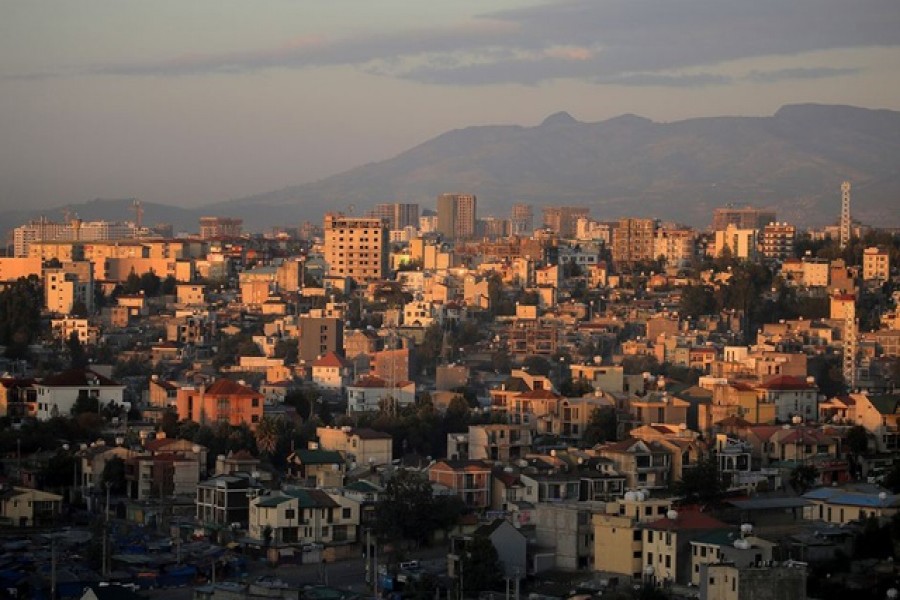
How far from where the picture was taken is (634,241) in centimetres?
6225

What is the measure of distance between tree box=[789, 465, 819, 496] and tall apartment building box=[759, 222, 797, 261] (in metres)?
31.8

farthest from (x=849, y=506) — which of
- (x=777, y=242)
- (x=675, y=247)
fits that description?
(x=675, y=247)

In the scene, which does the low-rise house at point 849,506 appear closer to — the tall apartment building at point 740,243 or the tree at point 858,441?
the tree at point 858,441

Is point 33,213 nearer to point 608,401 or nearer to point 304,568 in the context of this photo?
point 608,401

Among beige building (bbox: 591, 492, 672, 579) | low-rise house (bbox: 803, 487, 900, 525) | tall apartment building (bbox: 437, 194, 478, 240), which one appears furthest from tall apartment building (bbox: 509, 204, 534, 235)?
beige building (bbox: 591, 492, 672, 579)

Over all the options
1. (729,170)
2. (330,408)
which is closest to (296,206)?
(729,170)

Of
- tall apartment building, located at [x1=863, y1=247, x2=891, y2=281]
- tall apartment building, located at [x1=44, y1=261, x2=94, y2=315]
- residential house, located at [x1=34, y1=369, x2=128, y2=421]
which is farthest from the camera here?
tall apartment building, located at [x1=44, y1=261, x2=94, y2=315]

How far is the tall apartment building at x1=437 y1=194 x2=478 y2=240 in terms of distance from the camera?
3529 inches

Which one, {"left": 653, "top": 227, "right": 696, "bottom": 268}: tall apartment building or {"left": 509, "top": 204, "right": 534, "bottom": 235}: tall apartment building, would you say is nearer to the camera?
{"left": 653, "top": 227, "right": 696, "bottom": 268}: tall apartment building

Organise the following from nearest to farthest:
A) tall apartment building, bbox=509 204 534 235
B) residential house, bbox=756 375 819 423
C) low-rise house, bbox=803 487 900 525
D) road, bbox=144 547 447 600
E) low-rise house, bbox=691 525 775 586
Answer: low-rise house, bbox=691 525 775 586 < road, bbox=144 547 447 600 < low-rise house, bbox=803 487 900 525 < residential house, bbox=756 375 819 423 < tall apartment building, bbox=509 204 534 235

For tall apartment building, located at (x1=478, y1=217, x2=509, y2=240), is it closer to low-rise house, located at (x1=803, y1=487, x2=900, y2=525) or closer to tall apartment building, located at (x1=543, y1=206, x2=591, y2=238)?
tall apartment building, located at (x1=543, y1=206, x2=591, y2=238)

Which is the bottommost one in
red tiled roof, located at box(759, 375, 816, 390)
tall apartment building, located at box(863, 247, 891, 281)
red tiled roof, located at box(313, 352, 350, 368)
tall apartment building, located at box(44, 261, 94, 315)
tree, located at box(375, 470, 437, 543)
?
tree, located at box(375, 470, 437, 543)

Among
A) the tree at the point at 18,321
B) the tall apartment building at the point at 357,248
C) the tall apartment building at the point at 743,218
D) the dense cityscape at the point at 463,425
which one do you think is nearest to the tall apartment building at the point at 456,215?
the tall apartment building at the point at 743,218

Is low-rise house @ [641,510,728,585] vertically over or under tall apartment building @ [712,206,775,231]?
under
